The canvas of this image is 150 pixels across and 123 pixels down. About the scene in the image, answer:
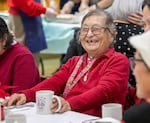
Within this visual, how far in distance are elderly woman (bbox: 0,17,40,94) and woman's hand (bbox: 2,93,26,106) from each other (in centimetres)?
36

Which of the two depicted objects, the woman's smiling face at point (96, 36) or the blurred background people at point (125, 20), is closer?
the woman's smiling face at point (96, 36)

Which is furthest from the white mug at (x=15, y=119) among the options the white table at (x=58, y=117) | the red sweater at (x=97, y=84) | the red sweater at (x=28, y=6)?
the red sweater at (x=28, y=6)

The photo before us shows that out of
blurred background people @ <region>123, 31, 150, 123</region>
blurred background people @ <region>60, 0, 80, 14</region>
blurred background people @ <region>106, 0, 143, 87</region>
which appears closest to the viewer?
blurred background people @ <region>123, 31, 150, 123</region>

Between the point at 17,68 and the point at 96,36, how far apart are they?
0.59 meters

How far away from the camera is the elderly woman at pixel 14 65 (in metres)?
3.01

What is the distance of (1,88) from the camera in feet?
9.15

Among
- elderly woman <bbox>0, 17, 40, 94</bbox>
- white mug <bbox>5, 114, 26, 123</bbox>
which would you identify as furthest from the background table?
white mug <bbox>5, 114, 26, 123</bbox>

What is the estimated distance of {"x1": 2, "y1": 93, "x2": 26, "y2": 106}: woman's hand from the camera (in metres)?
2.54

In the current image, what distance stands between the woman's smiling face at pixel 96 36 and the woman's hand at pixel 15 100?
1.67 ft

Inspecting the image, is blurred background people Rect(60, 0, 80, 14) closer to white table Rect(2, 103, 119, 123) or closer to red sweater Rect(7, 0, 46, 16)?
red sweater Rect(7, 0, 46, 16)

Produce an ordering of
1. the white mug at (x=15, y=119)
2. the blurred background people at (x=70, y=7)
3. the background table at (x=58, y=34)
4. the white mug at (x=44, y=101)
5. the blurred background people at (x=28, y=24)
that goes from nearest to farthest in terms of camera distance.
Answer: the white mug at (x=15, y=119), the white mug at (x=44, y=101), the blurred background people at (x=28, y=24), the background table at (x=58, y=34), the blurred background people at (x=70, y=7)

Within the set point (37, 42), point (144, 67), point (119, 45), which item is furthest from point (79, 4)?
point (144, 67)

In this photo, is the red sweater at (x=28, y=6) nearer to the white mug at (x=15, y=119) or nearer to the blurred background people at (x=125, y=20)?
the blurred background people at (x=125, y=20)

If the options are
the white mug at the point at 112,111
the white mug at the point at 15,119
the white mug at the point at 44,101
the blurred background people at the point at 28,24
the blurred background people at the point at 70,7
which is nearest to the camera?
the white mug at the point at 15,119
